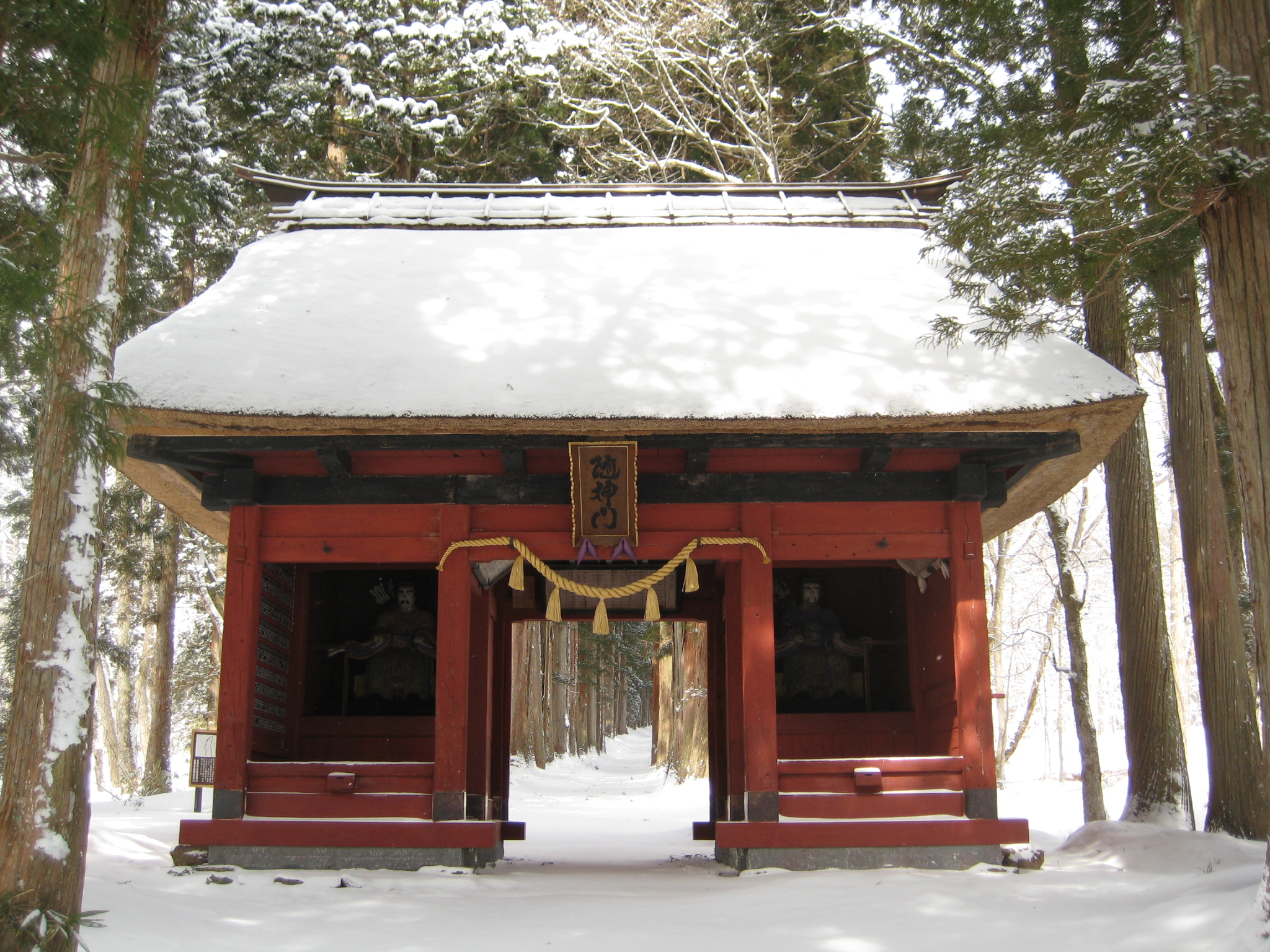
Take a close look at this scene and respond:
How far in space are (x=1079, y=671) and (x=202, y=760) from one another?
832cm

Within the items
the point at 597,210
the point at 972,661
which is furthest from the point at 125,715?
the point at 972,661

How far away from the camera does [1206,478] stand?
7871mm

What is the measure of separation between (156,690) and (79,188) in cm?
1137

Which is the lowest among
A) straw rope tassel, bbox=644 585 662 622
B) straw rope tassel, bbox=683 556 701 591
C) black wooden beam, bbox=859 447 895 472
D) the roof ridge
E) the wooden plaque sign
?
straw rope tassel, bbox=644 585 662 622

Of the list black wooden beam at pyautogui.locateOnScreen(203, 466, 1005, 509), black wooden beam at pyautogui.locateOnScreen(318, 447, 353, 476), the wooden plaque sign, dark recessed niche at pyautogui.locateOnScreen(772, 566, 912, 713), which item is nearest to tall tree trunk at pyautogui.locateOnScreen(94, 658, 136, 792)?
black wooden beam at pyautogui.locateOnScreen(203, 466, 1005, 509)

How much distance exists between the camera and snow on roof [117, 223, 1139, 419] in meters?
6.50

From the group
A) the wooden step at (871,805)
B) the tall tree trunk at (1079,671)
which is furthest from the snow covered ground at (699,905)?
the tall tree trunk at (1079,671)

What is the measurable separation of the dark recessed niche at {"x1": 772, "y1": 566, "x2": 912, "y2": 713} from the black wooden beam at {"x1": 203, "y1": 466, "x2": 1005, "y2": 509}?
2.23 meters

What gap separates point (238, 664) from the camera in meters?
7.15

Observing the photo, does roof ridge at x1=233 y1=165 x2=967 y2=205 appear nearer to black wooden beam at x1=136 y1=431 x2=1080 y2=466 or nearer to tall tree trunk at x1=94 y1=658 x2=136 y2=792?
black wooden beam at x1=136 y1=431 x2=1080 y2=466

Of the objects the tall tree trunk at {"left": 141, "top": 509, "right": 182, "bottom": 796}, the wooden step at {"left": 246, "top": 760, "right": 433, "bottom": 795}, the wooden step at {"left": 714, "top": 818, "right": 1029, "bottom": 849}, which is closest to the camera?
the wooden step at {"left": 714, "top": 818, "right": 1029, "bottom": 849}

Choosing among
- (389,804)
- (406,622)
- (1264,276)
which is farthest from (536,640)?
(1264,276)

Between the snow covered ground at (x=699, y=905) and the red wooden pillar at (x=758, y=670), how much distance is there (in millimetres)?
547

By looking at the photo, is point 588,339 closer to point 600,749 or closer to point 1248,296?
point 1248,296
